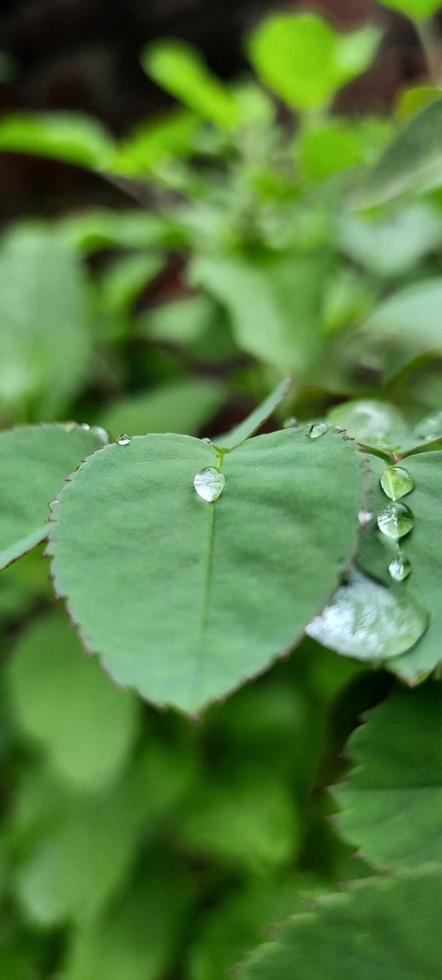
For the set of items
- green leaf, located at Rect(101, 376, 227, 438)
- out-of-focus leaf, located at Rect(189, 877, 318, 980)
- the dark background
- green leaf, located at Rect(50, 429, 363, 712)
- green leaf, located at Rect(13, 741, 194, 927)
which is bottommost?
out-of-focus leaf, located at Rect(189, 877, 318, 980)

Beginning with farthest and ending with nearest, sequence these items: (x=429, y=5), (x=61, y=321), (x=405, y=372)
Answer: (x=61, y=321) → (x=429, y=5) → (x=405, y=372)

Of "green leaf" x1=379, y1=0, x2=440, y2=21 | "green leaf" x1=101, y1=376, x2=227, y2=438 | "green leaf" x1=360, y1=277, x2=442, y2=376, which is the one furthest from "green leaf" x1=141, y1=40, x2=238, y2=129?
"green leaf" x1=360, y1=277, x2=442, y2=376

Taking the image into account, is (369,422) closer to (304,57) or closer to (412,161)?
(412,161)

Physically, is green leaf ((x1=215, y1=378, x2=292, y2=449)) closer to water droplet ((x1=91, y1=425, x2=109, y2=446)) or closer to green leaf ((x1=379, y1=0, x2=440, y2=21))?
water droplet ((x1=91, y1=425, x2=109, y2=446))

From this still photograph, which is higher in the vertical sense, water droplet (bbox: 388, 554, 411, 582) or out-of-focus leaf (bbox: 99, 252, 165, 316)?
out-of-focus leaf (bbox: 99, 252, 165, 316)

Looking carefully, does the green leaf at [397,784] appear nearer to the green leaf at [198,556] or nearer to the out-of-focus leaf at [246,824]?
the green leaf at [198,556]

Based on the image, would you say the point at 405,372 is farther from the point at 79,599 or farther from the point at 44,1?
the point at 44,1

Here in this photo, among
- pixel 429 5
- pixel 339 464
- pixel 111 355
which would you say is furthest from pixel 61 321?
pixel 339 464
